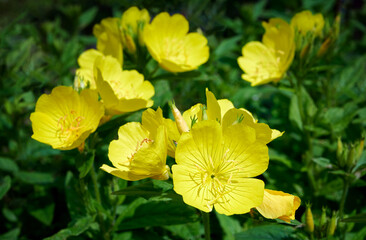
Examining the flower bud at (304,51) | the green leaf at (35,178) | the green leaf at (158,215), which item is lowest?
the green leaf at (35,178)

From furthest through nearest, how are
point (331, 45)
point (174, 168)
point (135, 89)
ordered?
point (331, 45) < point (135, 89) < point (174, 168)

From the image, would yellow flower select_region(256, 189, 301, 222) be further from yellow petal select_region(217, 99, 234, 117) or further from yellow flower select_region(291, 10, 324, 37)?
yellow flower select_region(291, 10, 324, 37)

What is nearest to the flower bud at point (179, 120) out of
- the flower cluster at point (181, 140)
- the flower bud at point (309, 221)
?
the flower cluster at point (181, 140)

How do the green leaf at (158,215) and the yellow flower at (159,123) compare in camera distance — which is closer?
the yellow flower at (159,123)

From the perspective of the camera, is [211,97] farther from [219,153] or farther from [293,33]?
[293,33]

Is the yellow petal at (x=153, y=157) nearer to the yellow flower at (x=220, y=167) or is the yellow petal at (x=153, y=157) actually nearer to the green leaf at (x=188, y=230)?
the yellow flower at (x=220, y=167)

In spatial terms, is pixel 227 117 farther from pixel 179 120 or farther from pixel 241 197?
pixel 241 197

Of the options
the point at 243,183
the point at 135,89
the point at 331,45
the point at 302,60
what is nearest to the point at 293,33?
the point at 302,60
